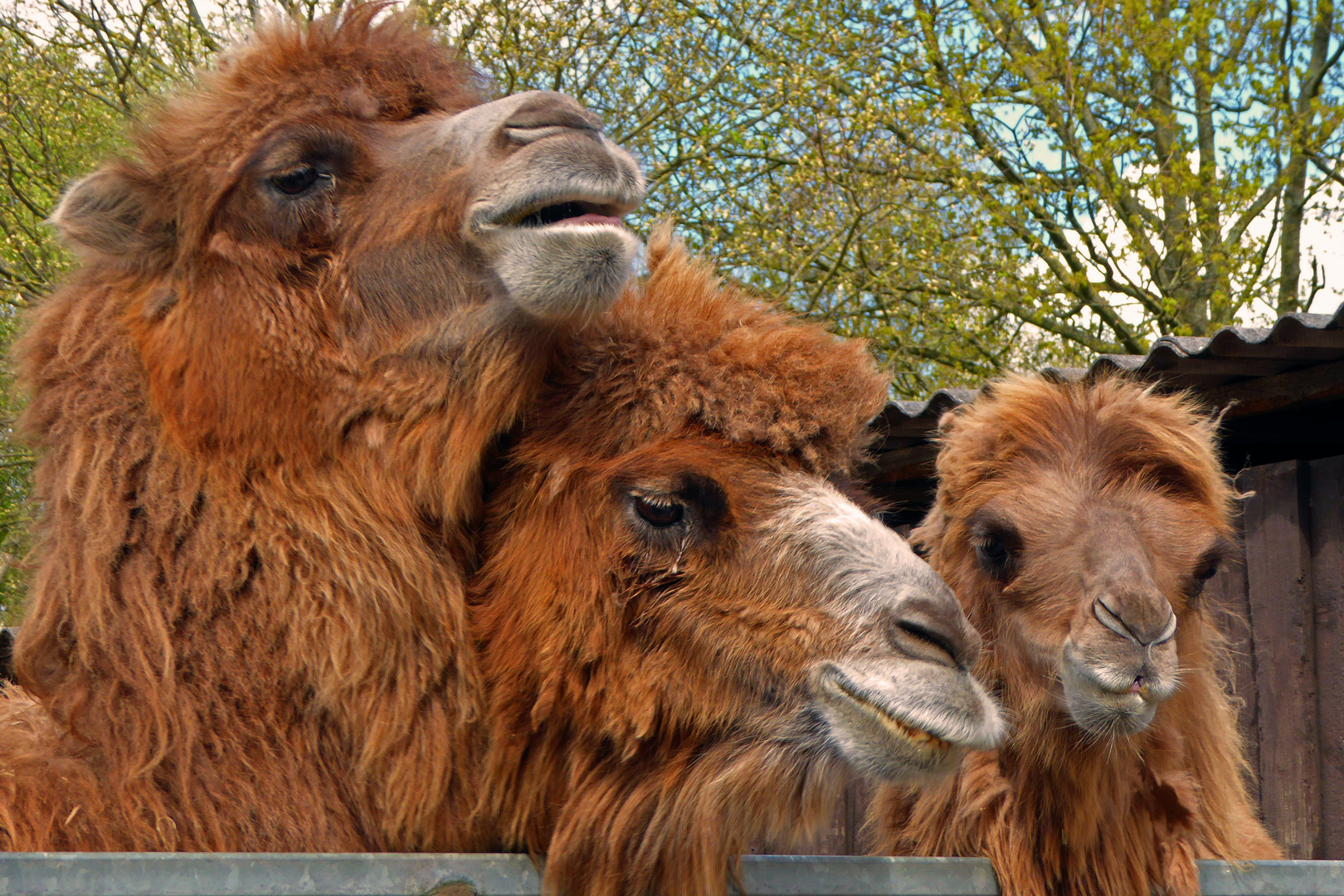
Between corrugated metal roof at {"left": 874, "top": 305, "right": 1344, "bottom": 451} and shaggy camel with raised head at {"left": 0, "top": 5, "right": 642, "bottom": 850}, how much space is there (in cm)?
238

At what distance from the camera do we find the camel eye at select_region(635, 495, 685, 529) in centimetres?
210

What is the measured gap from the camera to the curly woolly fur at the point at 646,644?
2025mm

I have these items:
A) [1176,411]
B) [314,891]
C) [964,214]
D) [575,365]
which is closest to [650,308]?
[575,365]

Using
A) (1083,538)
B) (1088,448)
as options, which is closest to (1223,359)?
(1088,448)

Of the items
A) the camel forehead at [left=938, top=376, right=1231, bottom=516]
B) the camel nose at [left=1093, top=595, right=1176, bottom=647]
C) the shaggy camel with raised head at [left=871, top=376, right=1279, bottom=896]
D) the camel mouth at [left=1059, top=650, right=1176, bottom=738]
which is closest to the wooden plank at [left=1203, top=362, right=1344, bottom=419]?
the camel forehead at [left=938, top=376, right=1231, bottom=516]

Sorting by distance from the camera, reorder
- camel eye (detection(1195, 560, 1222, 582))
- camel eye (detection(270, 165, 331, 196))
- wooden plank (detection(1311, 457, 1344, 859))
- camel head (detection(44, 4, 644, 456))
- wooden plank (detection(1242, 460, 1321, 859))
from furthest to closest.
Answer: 1. wooden plank (detection(1242, 460, 1321, 859))
2. wooden plank (detection(1311, 457, 1344, 859))
3. camel eye (detection(1195, 560, 1222, 582))
4. camel eye (detection(270, 165, 331, 196))
5. camel head (detection(44, 4, 644, 456))

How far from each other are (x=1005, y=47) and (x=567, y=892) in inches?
561

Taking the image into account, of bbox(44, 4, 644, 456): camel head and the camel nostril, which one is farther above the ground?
the camel nostril

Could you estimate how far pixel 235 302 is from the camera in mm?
2143

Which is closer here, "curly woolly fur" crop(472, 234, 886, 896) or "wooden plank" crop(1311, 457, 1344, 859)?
"curly woolly fur" crop(472, 234, 886, 896)

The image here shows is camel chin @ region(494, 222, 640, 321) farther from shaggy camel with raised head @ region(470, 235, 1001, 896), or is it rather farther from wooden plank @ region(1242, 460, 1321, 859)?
wooden plank @ region(1242, 460, 1321, 859)

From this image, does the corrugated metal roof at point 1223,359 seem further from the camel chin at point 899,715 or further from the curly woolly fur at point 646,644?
the camel chin at point 899,715

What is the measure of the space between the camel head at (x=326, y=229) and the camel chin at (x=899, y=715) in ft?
2.53

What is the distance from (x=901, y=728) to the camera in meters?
1.99
